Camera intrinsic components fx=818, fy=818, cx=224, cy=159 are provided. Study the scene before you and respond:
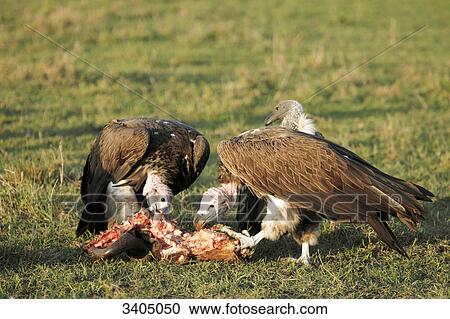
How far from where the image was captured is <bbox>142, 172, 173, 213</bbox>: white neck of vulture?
567cm

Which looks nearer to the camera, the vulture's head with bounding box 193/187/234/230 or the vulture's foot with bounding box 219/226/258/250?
the vulture's foot with bounding box 219/226/258/250

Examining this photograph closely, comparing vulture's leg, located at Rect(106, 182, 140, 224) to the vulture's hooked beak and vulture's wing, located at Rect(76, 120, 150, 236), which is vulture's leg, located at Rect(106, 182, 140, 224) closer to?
vulture's wing, located at Rect(76, 120, 150, 236)

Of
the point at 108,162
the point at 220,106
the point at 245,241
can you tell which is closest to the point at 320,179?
the point at 245,241

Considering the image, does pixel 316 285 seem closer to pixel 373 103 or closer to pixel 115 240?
pixel 115 240

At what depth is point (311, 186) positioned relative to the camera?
5.33 meters

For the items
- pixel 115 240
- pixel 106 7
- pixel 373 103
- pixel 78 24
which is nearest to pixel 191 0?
pixel 106 7

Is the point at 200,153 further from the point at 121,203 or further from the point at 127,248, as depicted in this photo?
the point at 127,248

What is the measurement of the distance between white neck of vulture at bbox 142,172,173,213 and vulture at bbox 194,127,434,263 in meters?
0.49

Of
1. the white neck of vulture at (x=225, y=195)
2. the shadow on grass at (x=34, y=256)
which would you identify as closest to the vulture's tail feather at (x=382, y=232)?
the white neck of vulture at (x=225, y=195)

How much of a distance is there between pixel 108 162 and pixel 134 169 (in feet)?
0.65

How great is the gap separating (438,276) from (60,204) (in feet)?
9.65

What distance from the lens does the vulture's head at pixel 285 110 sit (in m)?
6.48

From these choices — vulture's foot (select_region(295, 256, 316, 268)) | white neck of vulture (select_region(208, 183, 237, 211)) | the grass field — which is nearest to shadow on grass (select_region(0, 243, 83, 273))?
the grass field
